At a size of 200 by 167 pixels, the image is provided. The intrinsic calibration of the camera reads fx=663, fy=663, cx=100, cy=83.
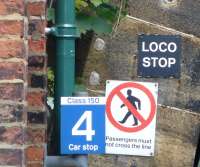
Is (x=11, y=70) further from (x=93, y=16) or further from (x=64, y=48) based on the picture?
(x=93, y=16)

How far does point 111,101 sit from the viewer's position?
15.5 ft

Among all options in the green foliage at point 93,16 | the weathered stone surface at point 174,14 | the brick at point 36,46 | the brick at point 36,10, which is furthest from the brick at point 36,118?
the weathered stone surface at point 174,14

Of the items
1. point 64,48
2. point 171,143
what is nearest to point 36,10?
point 64,48

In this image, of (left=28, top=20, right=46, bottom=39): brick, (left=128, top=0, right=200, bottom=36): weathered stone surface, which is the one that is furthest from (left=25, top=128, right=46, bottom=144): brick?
(left=128, top=0, right=200, bottom=36): weathered stone surface

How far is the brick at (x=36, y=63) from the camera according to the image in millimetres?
3254

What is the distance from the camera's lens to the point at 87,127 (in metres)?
3.17

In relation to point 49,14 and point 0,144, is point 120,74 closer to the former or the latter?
point 49,14

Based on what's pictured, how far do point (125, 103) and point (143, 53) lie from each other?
950 millimetres

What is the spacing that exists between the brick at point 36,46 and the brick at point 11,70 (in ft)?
1.78

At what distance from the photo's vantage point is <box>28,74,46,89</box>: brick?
10.7 ft

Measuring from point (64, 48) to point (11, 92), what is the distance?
56cm

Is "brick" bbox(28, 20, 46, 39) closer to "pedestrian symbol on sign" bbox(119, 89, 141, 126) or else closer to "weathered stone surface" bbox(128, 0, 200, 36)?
"pedestrian symbol on sign" bbox(119, 89, 141, 126)

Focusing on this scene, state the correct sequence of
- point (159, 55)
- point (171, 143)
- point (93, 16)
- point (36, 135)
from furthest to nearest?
point (171, 143)
point (159, 55)
point (93, 16)
point (36, 135)

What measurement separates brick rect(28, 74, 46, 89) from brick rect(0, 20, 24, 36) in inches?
22.4
